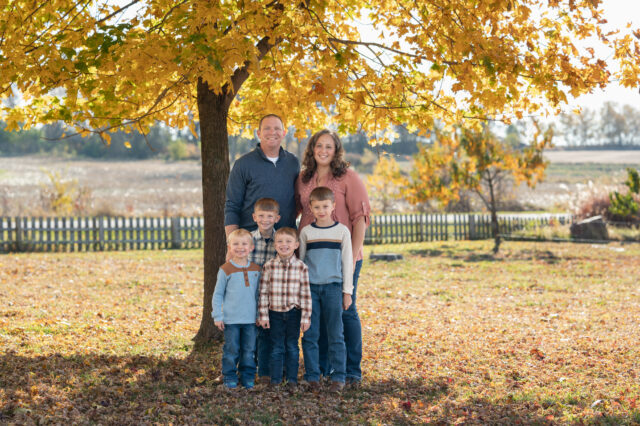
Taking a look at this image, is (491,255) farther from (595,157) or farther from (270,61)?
(595,157)

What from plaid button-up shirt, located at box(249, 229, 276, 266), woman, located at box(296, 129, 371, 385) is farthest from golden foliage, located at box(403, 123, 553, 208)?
plaid button-up shirt, located at box(249, 229, 276, 266)

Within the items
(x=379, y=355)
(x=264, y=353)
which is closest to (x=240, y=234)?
(x=264, y=353)

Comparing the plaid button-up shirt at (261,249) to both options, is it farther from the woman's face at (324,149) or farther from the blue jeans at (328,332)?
the woman's face at (324,149)

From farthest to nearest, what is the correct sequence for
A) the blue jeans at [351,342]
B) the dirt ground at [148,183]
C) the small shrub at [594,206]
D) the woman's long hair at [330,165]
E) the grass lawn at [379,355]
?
1. the dirt ground at [148,183]
2. the small shrub at [594,206]
3. the blue jeans at [351,342]
4. the woman's long hair at [330,165]
5. the grass lawn at [379,355]


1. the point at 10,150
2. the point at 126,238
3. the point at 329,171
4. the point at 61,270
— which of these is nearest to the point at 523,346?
the point at 329,171

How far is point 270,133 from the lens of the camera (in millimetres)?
5070

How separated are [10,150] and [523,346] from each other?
8152 centimetres

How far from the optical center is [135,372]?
5645 mm

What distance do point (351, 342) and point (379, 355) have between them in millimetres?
1322

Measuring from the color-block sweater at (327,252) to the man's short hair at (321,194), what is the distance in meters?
0.26

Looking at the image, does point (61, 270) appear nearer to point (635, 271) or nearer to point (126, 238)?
point (126, 238)

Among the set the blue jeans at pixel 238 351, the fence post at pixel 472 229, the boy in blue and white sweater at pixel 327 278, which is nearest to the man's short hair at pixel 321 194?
the boy in blue and white sweater at pixel 327 278

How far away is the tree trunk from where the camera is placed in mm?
6660

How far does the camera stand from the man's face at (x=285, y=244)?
4887mm
